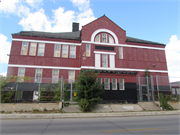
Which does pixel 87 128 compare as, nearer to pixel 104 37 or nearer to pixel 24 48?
pixel 104 37

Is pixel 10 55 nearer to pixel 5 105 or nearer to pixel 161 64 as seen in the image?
pixel 5 105

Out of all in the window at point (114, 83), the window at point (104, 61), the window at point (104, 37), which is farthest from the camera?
the window at point (104, 37)

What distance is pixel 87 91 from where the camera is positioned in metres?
13.8

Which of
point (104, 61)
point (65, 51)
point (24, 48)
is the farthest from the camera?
point (65, 51)

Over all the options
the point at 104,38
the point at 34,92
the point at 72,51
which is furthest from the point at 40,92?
the point at 104,38

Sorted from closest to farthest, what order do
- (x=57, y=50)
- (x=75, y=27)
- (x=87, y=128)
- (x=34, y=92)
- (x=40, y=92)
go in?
(x=87, y=128) → (x=40, y=92) → (x=34, y=92) → (x=57, y=50) → (x=75, y=27)

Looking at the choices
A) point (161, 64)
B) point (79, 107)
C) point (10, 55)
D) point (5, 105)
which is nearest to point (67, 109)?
point (79, 107)

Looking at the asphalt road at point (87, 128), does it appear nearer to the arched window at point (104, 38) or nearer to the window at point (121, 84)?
the window at point (121, 84)

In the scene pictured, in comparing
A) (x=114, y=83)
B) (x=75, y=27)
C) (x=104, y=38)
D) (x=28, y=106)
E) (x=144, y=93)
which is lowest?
(x=28, y=106)

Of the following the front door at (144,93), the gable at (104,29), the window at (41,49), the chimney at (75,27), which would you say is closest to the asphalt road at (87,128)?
the front door at (144,93)

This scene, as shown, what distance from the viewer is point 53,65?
20625 millimetres

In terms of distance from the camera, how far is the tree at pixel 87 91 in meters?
13.5

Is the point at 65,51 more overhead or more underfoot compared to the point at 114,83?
more overhead

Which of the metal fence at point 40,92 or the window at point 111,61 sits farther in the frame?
the window at point 111,61
